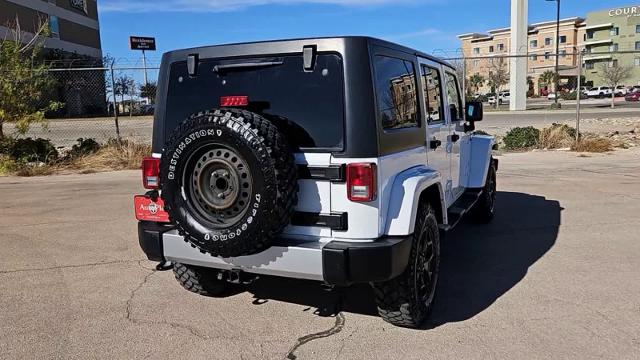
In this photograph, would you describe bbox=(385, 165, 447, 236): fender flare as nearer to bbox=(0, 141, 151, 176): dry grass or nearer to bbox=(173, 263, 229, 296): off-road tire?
bbox=(173, 263, 229, 296): off-road tire

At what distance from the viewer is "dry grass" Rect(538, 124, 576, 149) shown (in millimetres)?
14688

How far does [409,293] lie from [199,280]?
70.1 inches

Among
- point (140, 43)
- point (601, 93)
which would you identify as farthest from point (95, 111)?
point (601, 93)

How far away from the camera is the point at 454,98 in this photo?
5.74m

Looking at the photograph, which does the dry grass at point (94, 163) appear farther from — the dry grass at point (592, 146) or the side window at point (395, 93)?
the dry grass at point (592, 146)

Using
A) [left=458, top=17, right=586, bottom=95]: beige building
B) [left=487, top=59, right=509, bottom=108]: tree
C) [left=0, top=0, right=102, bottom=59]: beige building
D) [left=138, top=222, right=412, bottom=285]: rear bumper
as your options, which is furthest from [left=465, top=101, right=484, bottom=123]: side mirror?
[left=458, top=17, right=586, bottom=95]: beige building

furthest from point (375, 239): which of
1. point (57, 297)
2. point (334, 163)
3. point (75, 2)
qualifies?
point (75, 2)

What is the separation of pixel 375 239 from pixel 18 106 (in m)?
11.2

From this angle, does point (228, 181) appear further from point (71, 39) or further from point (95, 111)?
point (71, 39)

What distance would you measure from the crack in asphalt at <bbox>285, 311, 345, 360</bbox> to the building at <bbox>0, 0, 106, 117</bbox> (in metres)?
32.6

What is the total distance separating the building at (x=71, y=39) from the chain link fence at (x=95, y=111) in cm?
12

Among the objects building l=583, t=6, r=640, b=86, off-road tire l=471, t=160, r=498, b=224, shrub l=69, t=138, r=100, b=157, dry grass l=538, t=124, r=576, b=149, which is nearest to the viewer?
off-road tire l=471, t=160, r=498, b=224

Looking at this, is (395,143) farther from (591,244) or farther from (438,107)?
(591,244)

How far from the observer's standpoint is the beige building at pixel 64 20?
46.4 metres
